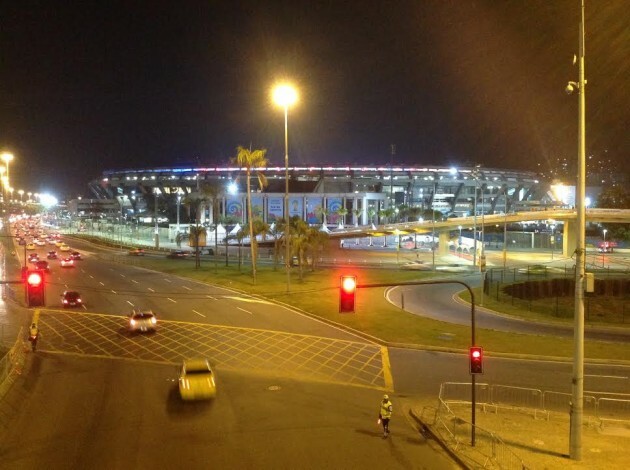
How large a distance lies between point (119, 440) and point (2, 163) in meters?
28.8

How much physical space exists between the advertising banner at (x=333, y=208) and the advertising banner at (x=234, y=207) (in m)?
21.4

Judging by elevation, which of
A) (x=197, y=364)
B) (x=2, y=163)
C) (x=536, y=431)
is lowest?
(x=536, y=431)

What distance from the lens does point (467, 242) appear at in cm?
8669

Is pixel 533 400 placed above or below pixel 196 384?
below

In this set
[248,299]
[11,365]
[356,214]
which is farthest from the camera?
[356,214]

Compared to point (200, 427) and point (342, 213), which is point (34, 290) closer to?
point (200, 427)

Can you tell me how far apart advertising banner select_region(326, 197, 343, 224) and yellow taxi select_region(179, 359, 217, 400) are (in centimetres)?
11183

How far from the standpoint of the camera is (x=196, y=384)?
17.2m

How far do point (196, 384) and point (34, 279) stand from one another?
593cm

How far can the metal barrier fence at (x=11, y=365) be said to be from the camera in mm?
18781

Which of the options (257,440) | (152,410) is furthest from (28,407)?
(257,440)

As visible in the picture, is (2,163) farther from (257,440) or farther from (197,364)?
(257,440)

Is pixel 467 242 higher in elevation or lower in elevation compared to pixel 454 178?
lower

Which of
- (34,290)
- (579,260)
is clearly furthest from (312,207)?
(579,260)
